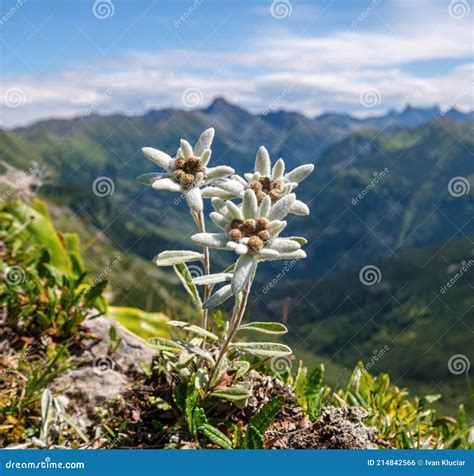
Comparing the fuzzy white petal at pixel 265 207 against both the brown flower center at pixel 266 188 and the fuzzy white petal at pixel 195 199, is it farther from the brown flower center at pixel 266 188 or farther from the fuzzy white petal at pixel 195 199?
the fuzzy white petal at pixel 195 199

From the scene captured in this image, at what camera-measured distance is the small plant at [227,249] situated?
4.73 meters

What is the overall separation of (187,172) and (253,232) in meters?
1.06

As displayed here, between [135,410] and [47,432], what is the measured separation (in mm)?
934

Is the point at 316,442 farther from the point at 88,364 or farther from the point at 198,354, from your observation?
the point at 88,364

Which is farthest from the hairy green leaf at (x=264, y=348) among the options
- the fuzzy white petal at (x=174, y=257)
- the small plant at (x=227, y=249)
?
the fuzzy white petal at (x=174, y=257)

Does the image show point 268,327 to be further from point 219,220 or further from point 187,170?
point 187,170

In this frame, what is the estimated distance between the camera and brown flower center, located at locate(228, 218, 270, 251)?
→ 4637 millimetres

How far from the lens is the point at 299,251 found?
466 centimetres

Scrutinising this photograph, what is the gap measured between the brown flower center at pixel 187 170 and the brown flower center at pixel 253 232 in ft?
2.64

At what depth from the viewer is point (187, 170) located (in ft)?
17.8

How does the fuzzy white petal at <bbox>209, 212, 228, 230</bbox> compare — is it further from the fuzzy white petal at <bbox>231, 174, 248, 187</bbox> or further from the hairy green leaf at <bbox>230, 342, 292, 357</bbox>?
the hairy green leaf at <bbox>230, 342, 292, 357</bbox>

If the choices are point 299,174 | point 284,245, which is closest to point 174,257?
point 284,245

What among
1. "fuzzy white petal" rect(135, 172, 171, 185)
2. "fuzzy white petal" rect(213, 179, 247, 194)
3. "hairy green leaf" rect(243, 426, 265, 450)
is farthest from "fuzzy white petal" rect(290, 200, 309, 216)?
"hairy green leaf" rect(243, 426, 265, 450)

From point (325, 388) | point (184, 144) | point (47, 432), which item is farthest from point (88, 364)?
point (184, 144)
